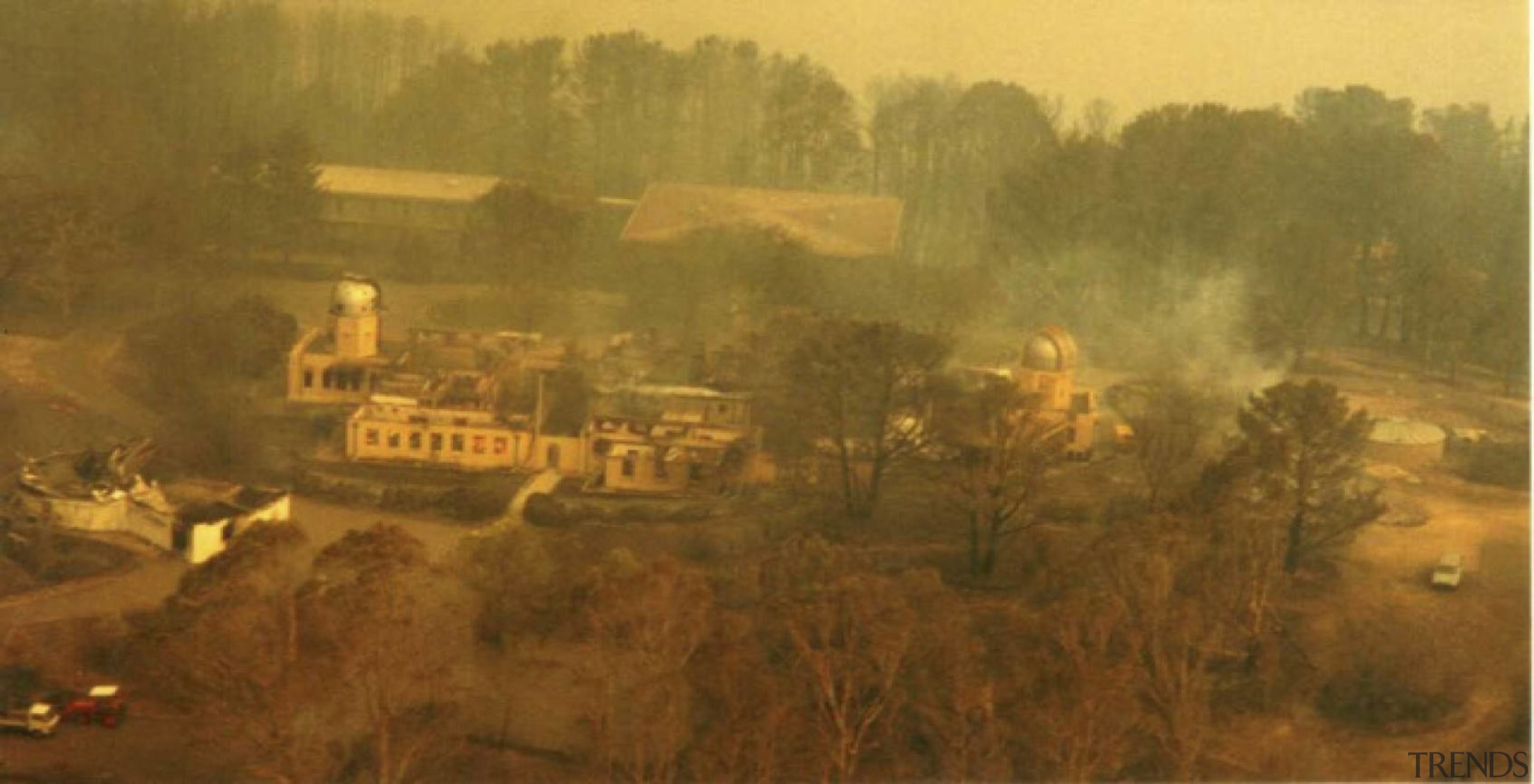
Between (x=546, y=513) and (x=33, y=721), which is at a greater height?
(x=546, y=513)

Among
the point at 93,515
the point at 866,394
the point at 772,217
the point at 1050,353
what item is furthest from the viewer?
the point at 772,217

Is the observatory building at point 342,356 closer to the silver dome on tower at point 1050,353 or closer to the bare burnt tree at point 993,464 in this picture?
the bare burnt tree at point 993,464

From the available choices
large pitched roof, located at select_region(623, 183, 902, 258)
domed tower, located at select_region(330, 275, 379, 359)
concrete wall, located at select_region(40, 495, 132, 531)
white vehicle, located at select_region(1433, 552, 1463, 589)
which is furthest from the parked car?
white vehicle, located at select_region(1433, 552, 1463, 589)

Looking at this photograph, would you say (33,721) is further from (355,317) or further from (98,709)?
(355,317)

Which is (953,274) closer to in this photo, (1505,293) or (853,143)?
(853,143)

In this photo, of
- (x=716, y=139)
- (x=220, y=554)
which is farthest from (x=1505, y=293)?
(x=220, y=554)

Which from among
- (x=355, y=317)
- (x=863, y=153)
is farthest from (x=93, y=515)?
(x=863, y=153)

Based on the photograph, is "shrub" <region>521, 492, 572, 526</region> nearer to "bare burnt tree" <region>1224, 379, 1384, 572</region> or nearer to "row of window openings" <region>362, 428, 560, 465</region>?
"row of window openings" <region>362, 428, 560, 465</region>
